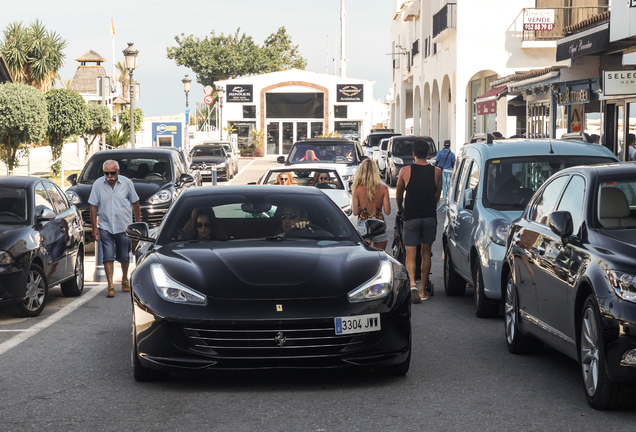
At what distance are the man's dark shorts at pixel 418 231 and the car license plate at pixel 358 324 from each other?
4.50 meters

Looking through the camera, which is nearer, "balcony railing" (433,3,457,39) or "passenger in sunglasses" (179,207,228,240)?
"passenger in sunglasses" (179,207,228,240)

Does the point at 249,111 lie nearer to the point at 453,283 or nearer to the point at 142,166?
the point at 142,166

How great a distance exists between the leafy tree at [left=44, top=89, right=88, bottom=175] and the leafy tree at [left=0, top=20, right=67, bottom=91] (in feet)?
45.3

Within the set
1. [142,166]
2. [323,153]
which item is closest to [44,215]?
[142,166]

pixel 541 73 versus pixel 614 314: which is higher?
pixel 541 73

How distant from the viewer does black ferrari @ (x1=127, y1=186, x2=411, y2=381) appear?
6070 millimetres

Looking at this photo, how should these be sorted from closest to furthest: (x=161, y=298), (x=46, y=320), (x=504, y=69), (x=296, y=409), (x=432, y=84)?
(x=296, y=409) < (x=161, y=298) < (x=46, y=320) < (x=504, y=69) < (x=432, y=84)

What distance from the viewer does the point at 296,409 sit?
5805 mm

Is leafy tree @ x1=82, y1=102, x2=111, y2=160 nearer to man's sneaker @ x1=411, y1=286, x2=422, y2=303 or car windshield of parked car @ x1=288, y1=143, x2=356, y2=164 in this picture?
car windshield of parked car @ x1=288, y1=143, x2=356, y2=164

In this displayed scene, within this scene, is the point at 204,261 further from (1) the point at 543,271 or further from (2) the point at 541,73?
(2) the point at 541,73

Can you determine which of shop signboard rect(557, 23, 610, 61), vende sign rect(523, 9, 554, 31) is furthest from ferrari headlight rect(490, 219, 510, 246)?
vende sign rect(523, 9, 554, 31)

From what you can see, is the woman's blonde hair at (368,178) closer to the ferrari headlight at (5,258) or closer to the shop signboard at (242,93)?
the ferrari headlight at (5,258)

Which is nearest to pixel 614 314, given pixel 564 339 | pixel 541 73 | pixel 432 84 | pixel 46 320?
pixel 564 339

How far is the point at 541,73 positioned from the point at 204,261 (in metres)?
20.8
